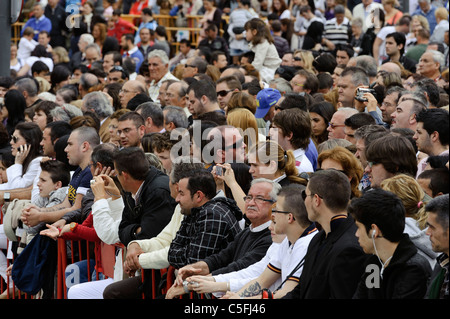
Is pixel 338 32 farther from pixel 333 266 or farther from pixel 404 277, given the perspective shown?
pixel 404 277

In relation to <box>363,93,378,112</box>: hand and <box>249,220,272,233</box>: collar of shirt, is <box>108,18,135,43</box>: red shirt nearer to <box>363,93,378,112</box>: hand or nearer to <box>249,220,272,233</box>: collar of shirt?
<box>363,93,378,112</box>: hand

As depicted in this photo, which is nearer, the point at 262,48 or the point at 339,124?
the point at 339,124

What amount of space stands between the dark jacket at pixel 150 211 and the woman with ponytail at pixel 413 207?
6.67 ft

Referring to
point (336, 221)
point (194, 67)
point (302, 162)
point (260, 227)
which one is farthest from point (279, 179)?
point (194, 67)

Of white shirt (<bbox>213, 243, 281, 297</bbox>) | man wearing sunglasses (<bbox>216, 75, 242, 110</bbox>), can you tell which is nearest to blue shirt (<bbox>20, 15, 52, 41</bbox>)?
man wearing sunglasses (<bbox>216, 75, 242, 110</bbox>)

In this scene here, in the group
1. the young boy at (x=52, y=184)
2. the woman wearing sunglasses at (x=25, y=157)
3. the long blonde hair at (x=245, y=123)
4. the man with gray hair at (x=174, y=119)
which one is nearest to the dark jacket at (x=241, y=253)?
the long blonde hair at (x=245, y=123)

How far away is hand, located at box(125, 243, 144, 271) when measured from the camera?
621 centimetres

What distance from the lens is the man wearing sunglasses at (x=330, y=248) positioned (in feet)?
15.1

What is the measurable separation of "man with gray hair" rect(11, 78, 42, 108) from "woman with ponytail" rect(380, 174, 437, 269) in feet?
27.6

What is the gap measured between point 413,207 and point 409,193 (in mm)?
91

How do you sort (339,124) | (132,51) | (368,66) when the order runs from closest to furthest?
(339,124), (368,66), (132,51)

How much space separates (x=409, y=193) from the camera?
A: 5.09 m

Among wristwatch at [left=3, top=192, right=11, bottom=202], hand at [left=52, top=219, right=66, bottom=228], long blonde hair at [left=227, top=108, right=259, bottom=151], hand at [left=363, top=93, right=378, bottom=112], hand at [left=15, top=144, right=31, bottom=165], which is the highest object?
hand at [left=363, top=93, right=378, bottom=112]

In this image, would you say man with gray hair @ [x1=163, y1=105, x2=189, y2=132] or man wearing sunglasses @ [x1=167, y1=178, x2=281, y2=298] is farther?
man with gray hair @ [x1=163, y1=105, x2=189, y2=132]
